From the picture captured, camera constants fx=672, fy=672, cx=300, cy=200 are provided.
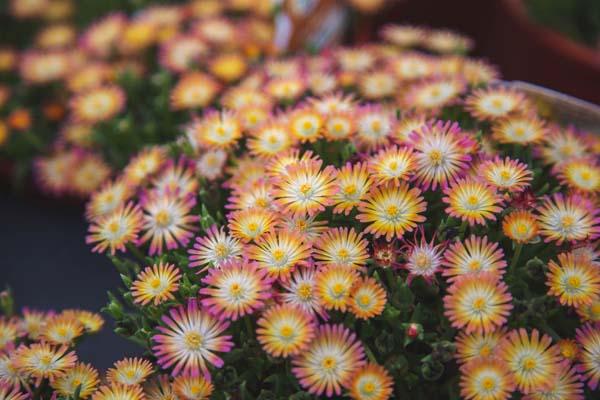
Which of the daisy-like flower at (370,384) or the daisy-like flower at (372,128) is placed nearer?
the daisy-like flower at (370,384)

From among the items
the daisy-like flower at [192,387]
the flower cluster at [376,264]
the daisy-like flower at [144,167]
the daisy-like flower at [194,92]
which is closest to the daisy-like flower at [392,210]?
the flower cluster at [376,264]

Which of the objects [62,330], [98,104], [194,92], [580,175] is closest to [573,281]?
[580,175]

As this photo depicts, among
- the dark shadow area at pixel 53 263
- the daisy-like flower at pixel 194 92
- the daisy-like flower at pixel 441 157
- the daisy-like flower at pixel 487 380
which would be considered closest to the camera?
the daisy-like flower at pixel 487 380

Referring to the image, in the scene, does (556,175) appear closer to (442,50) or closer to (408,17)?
(442,50)

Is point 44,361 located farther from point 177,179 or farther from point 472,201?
point 472,201

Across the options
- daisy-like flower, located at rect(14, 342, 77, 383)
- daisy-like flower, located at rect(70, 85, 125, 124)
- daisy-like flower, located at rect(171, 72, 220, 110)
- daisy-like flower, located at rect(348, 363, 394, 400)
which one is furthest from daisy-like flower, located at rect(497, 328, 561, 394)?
daisy-like flower, located at rect(70, 85, 125, 124)

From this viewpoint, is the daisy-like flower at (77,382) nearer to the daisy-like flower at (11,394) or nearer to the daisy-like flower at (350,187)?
the daisy-like flower at (11,394)

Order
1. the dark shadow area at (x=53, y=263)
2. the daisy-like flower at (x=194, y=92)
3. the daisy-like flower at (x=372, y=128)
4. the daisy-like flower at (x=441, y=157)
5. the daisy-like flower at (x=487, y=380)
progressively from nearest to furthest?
1. the daisy-like flower at (x=487, y=380)
2. the daisy-like flower at (x=441, y=157)
3. the daisy-like flower at (x=372, y=128)
4. the daisy-like flower at (x=194, y=92)
5. the dark shadow area at (x=53, y=263)
